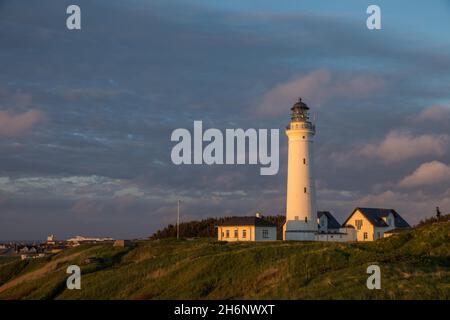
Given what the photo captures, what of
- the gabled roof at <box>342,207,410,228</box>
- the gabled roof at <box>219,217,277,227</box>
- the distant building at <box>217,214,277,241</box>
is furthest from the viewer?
the gabled roof at <box>342,207,410,228</box>

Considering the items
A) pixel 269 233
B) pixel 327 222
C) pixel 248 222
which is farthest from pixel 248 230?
pixel 327 222

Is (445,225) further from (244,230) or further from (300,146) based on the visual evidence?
(244,230)

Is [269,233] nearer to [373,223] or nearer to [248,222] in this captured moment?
[248,222]

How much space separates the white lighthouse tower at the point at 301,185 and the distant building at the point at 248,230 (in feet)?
12.4

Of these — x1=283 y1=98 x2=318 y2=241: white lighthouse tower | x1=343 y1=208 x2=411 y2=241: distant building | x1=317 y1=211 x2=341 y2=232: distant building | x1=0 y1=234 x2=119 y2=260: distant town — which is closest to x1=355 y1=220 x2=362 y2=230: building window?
x1=343 y1=208 x2=411 y2=241: distant building

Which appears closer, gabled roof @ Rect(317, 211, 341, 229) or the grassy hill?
the grassy hill

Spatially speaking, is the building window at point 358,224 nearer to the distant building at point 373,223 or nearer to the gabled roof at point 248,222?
the distant building at point 373,223

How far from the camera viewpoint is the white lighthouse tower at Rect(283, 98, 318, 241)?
7281cm

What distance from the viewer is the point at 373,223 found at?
3285 inches

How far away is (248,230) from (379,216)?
67.3ft

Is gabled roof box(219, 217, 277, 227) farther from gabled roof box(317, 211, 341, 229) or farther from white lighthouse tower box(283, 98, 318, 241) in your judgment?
gabled roof box(317, 211, 341, 229)

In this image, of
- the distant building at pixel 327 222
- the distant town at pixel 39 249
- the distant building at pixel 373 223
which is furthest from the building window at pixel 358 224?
the distant town at pixel 39 249

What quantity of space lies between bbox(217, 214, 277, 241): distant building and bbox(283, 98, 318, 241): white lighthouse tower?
379 centimetres
